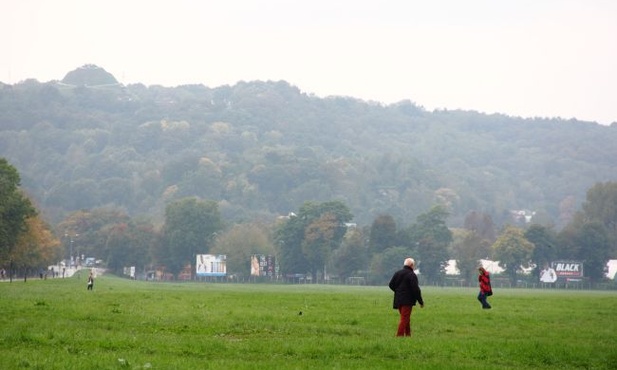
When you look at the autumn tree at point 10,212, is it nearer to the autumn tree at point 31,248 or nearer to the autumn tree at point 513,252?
the autumn tree at point 31,248

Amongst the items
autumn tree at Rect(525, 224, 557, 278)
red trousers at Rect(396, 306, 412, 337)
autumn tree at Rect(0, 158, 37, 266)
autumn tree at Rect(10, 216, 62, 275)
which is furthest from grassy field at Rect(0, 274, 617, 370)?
autumn tree at Rect(525, 224, 557, 278)

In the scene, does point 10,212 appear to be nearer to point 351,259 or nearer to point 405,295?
point 405,295

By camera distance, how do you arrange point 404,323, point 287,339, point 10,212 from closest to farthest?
point 287,339 < point 404,323 < point 10,212

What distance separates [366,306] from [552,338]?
16964 mm

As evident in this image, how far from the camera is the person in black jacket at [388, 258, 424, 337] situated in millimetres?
29812

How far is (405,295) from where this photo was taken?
29781 millimetres

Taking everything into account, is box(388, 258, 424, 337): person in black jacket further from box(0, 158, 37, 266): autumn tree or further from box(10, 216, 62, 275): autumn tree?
box(10, 216, 62, 275): autumn tree

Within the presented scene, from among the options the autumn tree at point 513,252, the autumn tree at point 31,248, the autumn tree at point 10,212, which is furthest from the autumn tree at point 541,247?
the autumn tree at point 10,212

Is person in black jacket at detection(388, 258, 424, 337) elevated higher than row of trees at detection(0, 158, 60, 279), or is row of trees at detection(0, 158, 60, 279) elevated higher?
row of trees at detection(0, 158, 60, 279)

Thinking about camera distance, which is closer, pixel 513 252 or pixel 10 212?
pixel 10 212

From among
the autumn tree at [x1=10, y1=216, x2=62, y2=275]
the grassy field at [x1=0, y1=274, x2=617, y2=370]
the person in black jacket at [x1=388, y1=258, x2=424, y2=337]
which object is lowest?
the grassy field at [x1=0, y1=274, x2=617, y2=370]

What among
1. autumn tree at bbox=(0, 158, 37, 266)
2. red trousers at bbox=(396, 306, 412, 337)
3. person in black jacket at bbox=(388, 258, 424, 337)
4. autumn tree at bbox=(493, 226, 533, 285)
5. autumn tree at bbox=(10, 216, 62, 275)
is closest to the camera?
person in black jacket at bbox=(388, 258, 424, 337)

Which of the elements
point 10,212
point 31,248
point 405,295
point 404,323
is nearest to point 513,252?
point 31,248

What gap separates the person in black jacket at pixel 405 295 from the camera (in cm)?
2981
